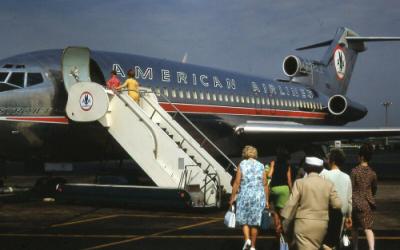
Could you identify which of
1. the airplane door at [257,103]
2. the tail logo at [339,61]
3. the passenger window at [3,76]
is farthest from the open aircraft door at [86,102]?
the tail logo at [339,61]

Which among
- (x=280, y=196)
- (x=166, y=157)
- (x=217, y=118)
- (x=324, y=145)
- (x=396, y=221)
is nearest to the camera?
(x=280, y=196)

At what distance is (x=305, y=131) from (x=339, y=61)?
13030mm

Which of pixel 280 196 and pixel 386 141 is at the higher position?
pixel 386 141

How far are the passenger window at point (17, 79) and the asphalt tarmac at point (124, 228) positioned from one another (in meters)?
3.11

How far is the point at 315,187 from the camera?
21.9 ft

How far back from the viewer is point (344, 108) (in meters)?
29.1

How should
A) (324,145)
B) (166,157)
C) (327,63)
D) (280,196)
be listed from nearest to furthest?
1. (280,196)
2. (166,157)
3. (324,145)
4. (327,63)

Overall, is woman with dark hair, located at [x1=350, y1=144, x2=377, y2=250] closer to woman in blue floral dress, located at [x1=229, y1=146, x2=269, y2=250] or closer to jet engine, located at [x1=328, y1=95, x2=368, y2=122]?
woman in blue floral dress, located at [x1=229, y1=146, x2=269, y2=250]

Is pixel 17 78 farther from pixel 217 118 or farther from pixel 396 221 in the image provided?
pixel 396 221

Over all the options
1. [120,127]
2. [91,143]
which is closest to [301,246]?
[120,127]

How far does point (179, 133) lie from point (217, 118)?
5.35m

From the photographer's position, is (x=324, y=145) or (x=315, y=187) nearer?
(x=315, y=187)

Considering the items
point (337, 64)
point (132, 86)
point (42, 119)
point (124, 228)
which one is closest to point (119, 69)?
point (132, 86)

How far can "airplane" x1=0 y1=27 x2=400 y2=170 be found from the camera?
48.9 ft
